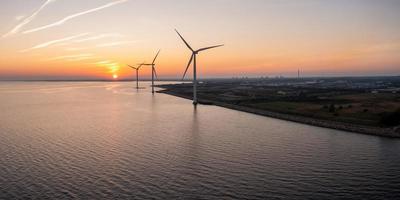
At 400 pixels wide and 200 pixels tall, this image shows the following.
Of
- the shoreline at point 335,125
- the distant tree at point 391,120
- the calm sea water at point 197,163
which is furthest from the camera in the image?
the distant tree at point 391,120

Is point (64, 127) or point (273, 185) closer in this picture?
point (273, 185)

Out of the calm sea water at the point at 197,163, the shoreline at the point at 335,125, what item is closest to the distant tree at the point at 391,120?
the shoreline at the point at 335,125

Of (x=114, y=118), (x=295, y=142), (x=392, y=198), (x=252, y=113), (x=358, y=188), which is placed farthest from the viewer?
(x=252, y=113)

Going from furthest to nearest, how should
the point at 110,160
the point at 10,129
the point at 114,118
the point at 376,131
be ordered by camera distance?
the point at 114,118, the point at 10,129, the point at 376,131, the point at 110,160

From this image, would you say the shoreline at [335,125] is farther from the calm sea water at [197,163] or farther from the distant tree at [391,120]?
the distant tree at [391,120]

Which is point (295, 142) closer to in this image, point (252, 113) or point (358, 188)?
point (358, 188)

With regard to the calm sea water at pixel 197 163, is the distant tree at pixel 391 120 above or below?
above

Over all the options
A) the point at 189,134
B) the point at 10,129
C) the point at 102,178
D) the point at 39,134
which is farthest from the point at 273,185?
the point at 10,129

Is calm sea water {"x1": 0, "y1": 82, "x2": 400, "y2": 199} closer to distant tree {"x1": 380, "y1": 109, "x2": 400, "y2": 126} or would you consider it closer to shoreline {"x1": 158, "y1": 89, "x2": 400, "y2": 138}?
shoreline {"x1": 158, "y1": 89, "x2": 400, "y2": 138}
